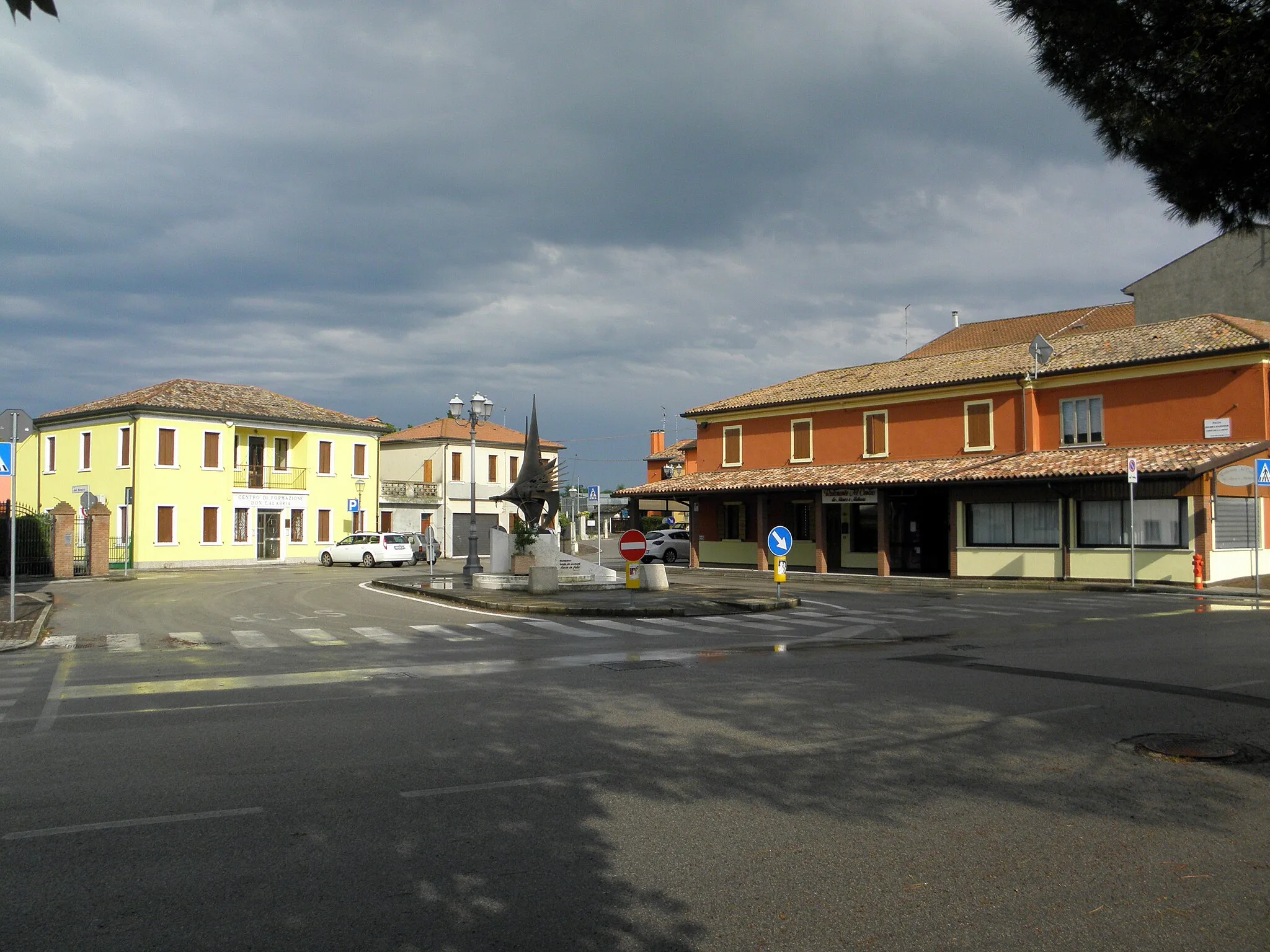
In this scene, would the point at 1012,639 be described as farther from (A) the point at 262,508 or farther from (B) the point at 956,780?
(A) the point at 262,508

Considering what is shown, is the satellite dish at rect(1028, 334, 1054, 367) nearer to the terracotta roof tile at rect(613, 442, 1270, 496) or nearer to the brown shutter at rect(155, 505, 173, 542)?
the terracotta roof tile at rect(613, 442, 1270, 496)

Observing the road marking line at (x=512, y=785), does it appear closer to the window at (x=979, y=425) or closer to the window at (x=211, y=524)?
the window at (x=979, y=425)

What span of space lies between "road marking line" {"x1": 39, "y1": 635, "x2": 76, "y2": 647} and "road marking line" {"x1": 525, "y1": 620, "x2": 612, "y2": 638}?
7.02 metres

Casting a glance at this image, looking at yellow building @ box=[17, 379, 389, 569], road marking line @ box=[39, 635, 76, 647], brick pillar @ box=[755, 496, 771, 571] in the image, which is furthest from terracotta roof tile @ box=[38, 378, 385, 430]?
road marking line @ box=[39, 635, 76, 647]

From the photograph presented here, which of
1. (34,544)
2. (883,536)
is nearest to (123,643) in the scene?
(34,544)

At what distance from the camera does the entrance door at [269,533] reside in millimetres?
49219

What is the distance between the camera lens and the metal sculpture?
29.5 metres

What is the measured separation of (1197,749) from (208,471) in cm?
4629

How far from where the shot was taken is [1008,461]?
31906 mm

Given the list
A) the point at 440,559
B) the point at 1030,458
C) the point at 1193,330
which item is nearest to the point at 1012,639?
the point at 1030,458

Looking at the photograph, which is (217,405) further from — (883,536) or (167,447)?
(883,536)

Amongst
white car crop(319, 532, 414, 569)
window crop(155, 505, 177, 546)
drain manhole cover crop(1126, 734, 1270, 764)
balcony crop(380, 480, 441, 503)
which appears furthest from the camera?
balcony crop(380, 480, 441, 503)

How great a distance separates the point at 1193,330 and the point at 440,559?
119 ft

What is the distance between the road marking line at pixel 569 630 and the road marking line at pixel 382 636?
2377 millimetres
